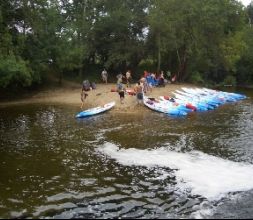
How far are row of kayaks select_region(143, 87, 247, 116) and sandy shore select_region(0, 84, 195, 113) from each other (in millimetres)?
1060

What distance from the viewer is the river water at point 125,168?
12547 mm

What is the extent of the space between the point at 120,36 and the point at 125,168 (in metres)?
32.0

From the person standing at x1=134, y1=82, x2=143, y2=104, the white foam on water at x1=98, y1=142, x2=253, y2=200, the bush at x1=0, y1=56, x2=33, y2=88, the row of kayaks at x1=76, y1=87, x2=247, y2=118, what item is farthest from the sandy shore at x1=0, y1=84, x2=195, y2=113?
the white foam on water at x1=98, y1=142, x2=253, y2=200

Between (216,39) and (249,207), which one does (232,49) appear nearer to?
(216,39)

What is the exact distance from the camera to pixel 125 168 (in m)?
16.5

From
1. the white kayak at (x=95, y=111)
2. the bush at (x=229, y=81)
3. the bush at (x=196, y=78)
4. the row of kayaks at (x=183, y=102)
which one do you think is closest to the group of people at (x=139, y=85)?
the row of kayaks at (x=183, y=102)

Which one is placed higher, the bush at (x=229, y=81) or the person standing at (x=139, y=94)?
the person standing at (x=139, y=94)

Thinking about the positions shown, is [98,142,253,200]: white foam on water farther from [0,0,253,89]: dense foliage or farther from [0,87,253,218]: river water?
[0,0,253,89]: dense foliage

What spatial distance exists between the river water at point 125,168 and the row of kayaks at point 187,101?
10.8 feet

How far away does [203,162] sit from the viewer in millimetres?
17312

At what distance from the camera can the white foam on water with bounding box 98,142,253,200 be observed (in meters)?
14.2

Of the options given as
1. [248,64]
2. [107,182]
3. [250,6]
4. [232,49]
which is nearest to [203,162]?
[107,182]

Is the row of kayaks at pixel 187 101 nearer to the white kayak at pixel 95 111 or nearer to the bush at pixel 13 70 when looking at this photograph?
the white kayak at pixel 95 111

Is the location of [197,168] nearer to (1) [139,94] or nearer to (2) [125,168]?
(2) [125,168]
